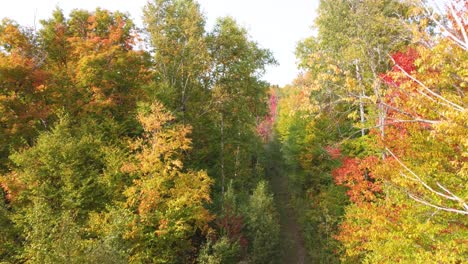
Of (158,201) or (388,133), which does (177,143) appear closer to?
(158,201)

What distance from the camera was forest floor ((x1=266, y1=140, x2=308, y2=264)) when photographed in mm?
23091

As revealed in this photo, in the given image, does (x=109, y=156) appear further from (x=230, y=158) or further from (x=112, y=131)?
(x=230, y=158)

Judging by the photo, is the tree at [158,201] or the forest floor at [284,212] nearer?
the tree at [158,201]

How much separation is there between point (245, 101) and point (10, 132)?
13.0 m

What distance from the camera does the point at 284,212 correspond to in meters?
29.4

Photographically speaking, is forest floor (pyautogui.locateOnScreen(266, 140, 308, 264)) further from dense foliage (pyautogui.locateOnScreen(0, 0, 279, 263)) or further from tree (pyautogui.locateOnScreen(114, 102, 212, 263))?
tree (pyautogui.locateOnScreen(114, 102, 212, 263))

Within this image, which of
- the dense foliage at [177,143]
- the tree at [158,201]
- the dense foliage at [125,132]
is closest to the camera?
the dense foliage at [177,143]

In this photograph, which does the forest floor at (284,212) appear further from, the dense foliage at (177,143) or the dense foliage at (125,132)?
the dense foliage at (125,132)

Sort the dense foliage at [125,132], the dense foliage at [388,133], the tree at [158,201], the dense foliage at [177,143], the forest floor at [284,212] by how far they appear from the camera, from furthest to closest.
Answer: the forest floor at [284,212]
the tree at [158,201]
the dense foliage at [125,132]
the dense foliage at [177,143]
the dense foliage at [388,133]

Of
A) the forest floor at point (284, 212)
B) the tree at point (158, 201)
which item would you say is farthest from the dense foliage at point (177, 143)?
the forest floor at point (284, 212)

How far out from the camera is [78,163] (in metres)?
14.3

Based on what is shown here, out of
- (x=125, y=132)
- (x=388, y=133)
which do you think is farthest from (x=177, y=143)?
(x=388, y=133)

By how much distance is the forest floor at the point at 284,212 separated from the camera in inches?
909

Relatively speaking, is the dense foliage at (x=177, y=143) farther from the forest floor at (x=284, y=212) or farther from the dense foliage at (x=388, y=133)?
the forest floor at (x=284, y=212)
